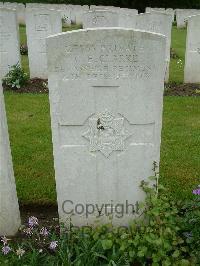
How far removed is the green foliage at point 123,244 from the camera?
127 inches

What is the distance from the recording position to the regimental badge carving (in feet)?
10.9

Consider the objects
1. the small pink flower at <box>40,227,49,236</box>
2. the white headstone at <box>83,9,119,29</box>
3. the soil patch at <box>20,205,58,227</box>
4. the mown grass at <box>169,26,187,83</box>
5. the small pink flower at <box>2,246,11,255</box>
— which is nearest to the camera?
the small pink flower at <box>2,246,11,255</box>

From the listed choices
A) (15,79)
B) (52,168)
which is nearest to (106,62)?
(52,168)

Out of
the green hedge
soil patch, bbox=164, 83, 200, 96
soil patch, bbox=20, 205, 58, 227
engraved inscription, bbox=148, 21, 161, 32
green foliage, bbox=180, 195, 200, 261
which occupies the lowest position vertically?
soil patch, bbox=20, 205, 58, 227

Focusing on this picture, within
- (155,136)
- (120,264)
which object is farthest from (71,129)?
(120,264)

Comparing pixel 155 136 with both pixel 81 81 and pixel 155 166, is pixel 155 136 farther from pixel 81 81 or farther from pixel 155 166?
pixel 81 81

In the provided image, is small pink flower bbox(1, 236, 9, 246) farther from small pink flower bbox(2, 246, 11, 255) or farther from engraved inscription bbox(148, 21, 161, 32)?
engraved inscription bbox(148, 21, 161, 32)

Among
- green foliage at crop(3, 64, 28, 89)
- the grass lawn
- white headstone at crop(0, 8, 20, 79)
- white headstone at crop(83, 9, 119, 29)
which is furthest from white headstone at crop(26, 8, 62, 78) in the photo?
the grass lawn

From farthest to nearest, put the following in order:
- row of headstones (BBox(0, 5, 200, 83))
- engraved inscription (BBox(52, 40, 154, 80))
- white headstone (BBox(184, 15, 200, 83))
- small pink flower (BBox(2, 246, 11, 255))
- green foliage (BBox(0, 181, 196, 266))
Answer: row of headstones (BBox(0, 5, 200, 83)) → white headstone (BBox(184, 15, 200, 83)) → small pink flower (BBox(2, 246, 11, 255)) → green foliage (BBox(0, 181, 196, 266)) → engraved inscription (BBox(52, 40, 154, 80))

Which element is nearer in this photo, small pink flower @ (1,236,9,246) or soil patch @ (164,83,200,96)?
small pink flower @ (1,236,9,246)

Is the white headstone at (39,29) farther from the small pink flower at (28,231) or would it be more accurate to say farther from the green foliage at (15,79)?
the small pink flower at (28,231)

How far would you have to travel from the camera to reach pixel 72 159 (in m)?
3.46

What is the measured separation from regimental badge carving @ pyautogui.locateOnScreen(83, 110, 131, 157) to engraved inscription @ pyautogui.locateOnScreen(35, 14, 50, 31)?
6724 mm

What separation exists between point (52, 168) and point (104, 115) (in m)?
2.03
